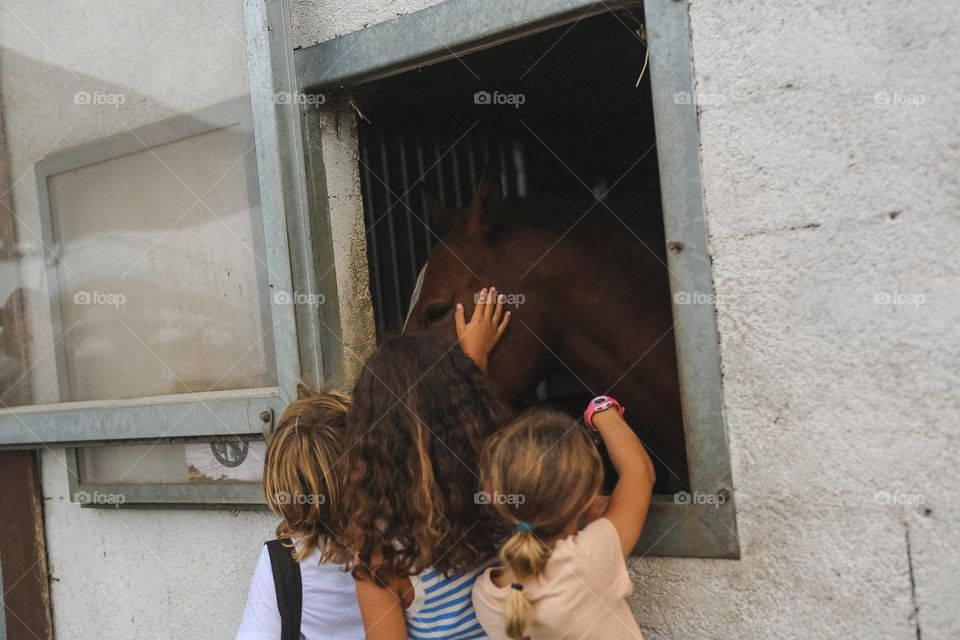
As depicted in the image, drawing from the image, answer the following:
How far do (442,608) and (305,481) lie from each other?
0.40 metres

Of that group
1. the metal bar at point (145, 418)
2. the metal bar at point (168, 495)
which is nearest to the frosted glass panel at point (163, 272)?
the metal bar at point (145, 418)

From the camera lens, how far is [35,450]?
11.0 feet

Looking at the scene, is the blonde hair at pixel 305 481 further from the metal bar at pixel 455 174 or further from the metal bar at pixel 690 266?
the metal bar at pixel 455 174

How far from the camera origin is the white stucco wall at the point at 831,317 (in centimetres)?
161

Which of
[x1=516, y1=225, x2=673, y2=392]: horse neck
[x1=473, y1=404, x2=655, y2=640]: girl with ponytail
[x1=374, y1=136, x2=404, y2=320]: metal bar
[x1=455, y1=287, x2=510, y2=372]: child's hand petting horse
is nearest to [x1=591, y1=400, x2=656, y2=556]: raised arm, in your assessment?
[x1=473, y1=404, x2=655, y2=640]: girl with ponytail

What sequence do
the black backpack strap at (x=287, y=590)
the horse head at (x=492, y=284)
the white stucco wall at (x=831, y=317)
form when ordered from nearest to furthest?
the white stucco wall at (x=831, y=317) → the black backpack strap at (x=287, y=590) → the horse head at (x=492, y=284)

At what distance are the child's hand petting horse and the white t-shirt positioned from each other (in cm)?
87

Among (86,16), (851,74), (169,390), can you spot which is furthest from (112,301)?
(851,74)

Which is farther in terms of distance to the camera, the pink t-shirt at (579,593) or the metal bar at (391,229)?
the metal bar at (391,229)

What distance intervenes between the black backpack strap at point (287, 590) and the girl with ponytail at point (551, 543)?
1.49 ft

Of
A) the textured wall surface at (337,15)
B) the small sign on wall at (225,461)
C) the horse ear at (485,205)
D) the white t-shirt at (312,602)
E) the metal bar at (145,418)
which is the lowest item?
the white t-shirt at (312,602)

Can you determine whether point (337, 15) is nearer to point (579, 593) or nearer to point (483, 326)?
point (483, 326)

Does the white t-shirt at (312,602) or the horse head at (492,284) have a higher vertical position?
the horse head at (492,284)

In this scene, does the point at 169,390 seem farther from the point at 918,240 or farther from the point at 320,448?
the point at 918,240
